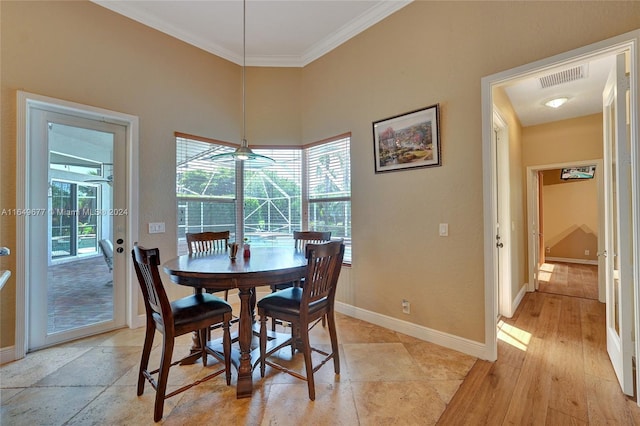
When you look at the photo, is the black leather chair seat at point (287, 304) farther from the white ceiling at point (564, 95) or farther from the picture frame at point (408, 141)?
the white ceiling at point (564, 95)

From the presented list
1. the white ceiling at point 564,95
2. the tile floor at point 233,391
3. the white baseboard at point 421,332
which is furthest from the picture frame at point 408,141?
the tile floor at point 233,391

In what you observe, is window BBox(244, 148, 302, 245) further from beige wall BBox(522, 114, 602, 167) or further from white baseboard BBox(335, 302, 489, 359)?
beige wall BBox(522, 114, 602, 167)

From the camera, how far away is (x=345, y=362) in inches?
89.4

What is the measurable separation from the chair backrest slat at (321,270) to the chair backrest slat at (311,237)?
907 millimetres

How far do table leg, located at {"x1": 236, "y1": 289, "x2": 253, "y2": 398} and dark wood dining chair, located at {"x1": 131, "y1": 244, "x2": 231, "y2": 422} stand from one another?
0.40ft

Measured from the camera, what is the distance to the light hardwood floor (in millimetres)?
1663

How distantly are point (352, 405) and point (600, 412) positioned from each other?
1.54 m

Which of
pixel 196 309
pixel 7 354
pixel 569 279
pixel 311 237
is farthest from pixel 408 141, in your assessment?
pixel 569 279

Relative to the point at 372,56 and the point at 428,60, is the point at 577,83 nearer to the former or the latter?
the point at 428,60

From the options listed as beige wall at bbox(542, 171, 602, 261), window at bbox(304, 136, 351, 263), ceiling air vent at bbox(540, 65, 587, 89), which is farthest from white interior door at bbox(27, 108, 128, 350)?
beige wall at bbox(542, 171, 602, 261)

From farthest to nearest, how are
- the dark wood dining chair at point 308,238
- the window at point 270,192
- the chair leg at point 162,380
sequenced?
Result: the window at point 270,192 < the dark wood dining chair at point 308,238 < the chair leg at point 162,380

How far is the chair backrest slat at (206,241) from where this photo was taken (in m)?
2.82

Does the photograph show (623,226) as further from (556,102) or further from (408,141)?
(556,102)

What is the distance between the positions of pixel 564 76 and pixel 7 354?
5.96 m
